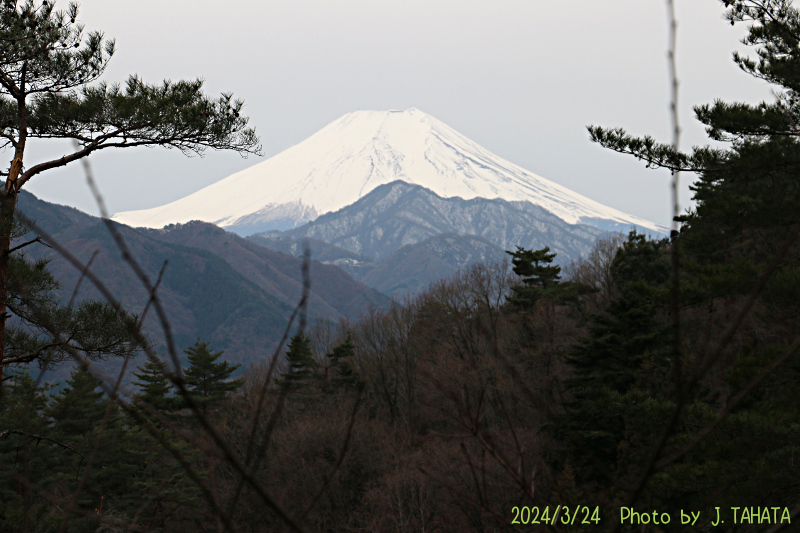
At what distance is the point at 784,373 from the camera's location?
27.1 feet

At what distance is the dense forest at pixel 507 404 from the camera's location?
4.42 feet

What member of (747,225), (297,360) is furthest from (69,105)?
(747,225)

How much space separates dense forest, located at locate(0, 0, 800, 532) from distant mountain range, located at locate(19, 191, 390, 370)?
321 ft

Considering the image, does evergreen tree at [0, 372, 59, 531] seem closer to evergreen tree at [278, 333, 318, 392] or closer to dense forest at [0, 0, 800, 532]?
dense forest at [0, 0, 800, 532]

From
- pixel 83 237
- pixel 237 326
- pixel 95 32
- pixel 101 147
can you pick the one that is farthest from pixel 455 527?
pixel 83 237

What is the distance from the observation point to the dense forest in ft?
4.42

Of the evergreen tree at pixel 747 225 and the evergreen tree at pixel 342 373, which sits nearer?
the evergreen tree at pixel 747 225

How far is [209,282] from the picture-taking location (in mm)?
153750

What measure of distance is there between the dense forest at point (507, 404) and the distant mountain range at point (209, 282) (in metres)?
97.7

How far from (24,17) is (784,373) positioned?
1139 centimetres

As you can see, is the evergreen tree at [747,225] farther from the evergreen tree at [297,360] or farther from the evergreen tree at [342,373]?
the evergreen tree at [342,373]

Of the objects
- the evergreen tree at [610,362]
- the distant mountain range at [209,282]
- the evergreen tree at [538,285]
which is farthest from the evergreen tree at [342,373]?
the distant mountain range at [209,282]

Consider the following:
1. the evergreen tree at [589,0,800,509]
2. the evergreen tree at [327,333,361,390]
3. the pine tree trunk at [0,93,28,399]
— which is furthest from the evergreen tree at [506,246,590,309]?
the pine tree trunk at [0,93,28,399]

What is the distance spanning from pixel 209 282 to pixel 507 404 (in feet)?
468
